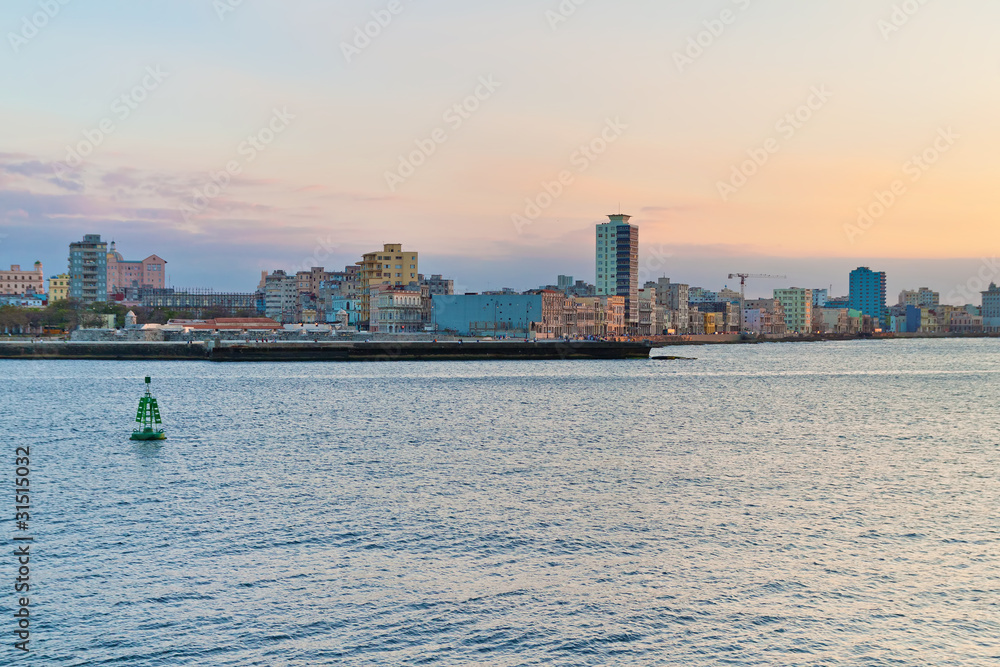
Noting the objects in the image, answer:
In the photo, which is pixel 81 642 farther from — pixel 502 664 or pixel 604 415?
pixel 604 415

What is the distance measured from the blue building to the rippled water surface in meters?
123

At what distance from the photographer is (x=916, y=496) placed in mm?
29875

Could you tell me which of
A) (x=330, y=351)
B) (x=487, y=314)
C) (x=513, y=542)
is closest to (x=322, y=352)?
(x=330, y=351)

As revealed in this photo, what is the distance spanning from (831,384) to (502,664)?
78.8 m

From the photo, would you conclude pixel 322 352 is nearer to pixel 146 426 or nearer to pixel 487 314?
pixel 487 314

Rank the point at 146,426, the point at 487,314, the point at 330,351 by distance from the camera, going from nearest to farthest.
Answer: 1. the point at 146,426
2. the point at 330,351
3. the point at 487,314

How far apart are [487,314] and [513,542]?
153 meters

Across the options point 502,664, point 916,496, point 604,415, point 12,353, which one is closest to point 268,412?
point 604,415

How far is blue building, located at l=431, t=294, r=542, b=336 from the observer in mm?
175875

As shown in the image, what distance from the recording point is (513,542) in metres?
23.6

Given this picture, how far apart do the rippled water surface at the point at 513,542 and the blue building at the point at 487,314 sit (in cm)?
12326

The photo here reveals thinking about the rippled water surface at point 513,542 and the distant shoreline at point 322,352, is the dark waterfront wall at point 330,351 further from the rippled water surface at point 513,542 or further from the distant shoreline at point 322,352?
the rippled water surface at point 513,542

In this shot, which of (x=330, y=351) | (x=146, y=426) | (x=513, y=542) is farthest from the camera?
(x=330, y=351)

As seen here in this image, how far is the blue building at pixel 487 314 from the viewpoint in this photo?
17588 centimetres
